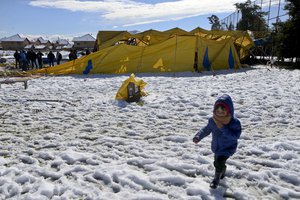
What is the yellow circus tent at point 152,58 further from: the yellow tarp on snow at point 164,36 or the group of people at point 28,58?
the group of people at point 28,58

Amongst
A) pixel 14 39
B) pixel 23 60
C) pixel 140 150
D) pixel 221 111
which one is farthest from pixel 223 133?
pixel 14 39

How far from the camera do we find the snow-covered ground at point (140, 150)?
12.5 ft

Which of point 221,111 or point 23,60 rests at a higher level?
point 23,60

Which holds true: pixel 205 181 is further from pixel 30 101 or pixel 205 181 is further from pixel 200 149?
pixel 30 101

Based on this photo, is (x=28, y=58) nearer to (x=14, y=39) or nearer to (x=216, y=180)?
(x=216, y=180)

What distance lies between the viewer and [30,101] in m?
9.70

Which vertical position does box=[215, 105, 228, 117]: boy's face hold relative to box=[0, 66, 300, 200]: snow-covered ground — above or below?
above

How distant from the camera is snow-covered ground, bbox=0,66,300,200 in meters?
3.82

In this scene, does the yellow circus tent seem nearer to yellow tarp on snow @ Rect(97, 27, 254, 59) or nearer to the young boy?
yellow tarp on snow @ Rect(97, 27, 254, 59)

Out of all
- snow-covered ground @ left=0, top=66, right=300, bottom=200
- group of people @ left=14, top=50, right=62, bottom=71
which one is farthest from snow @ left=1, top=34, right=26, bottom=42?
snow-covered ground @ left=0, top=66, right=300, bottom=200

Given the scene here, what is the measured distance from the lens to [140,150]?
5.19m

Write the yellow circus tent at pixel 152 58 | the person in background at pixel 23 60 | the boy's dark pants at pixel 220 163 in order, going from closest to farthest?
the boy's dark pants at pixel 220 163 → the yellow circus tent at pixel 152 58 → the person in background at pixel 23 60

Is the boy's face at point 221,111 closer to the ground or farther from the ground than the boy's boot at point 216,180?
farther from the ground

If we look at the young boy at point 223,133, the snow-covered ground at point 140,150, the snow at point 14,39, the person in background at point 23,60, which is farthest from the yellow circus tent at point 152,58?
the snow at point 14,39
